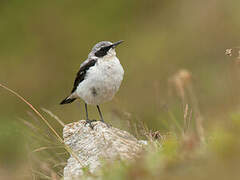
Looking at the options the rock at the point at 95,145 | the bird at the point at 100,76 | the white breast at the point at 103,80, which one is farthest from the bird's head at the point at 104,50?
the rock at the point at 95,145

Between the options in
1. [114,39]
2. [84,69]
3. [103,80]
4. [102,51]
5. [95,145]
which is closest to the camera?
[95,145]

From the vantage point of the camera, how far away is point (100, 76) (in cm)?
1021

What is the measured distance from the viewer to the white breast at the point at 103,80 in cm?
1017

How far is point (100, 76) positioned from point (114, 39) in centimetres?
2410

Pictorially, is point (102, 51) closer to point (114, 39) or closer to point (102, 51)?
point (102, 51)

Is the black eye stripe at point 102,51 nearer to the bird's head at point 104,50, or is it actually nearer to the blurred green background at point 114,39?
the bird's head at point 104,50

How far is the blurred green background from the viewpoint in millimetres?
27041

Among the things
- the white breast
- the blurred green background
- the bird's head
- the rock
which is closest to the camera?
the rock

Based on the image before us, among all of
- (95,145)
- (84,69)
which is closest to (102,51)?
(84,69)

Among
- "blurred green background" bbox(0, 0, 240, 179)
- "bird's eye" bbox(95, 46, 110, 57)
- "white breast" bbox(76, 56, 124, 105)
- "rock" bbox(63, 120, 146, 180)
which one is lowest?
"blurred green background" bbox(0, 0, 240, 179)

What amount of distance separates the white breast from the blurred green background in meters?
10.7

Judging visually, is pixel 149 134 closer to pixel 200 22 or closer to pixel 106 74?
pixel 106 74

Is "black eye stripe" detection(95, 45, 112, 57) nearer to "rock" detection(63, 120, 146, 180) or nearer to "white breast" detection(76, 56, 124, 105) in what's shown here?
"white breast" detection(76, 56, 124, 105)

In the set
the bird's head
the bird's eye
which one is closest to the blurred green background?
the bird's head
